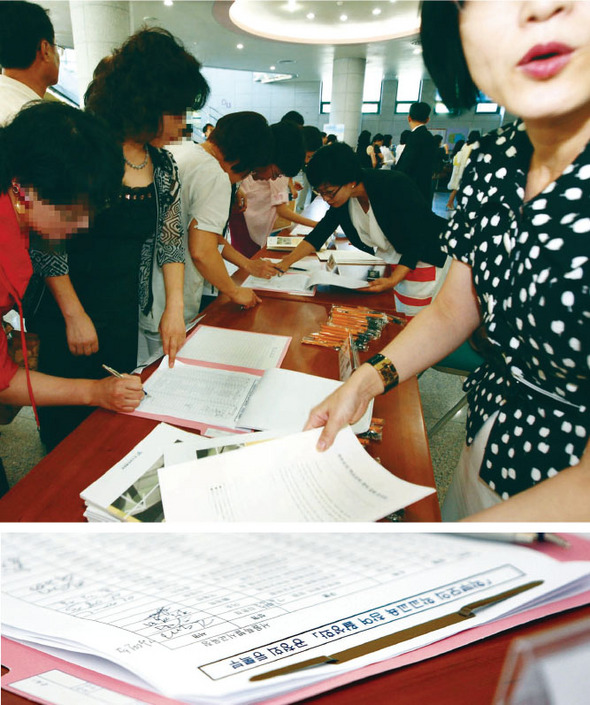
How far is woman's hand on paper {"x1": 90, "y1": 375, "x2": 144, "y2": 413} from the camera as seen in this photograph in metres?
0.89

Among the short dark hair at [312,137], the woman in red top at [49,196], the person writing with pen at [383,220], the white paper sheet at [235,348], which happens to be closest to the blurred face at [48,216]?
the woman in red top at [49,196]

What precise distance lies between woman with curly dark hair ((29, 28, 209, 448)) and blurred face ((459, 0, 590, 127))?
2.86 feet

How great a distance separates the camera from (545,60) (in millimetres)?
467

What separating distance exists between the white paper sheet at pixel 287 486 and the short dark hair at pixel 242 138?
1.23 meters

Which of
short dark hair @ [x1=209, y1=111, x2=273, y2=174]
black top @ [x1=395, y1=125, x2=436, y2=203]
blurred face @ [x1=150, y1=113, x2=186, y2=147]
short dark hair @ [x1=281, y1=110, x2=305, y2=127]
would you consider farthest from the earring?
black top @ [x1=395, y1=125, x2=436, y2=203]

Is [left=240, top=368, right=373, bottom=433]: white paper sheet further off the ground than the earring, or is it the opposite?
the earring

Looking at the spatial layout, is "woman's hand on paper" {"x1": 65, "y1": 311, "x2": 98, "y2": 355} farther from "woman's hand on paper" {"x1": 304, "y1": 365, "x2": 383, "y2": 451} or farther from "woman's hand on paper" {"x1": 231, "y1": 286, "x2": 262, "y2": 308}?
"woman's hand on paper" {"x1": 304, "y1": 365, "x2": 383, "y2": 451}

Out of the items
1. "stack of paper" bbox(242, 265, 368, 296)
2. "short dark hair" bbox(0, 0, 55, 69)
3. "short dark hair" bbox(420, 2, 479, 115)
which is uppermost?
"short dark hair" bbox(0, 0, 55, 69)

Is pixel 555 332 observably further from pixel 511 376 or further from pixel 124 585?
pixel 124 585

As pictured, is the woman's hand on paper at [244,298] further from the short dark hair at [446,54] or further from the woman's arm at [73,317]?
the short dark hair at [446,54]

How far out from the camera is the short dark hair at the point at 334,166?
5.40ft

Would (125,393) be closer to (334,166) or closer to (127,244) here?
(127,244)

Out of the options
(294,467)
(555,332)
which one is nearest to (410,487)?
(294,467)

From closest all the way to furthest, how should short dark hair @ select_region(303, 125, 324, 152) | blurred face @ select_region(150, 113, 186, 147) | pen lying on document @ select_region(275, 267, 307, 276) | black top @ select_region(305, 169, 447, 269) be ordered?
blurred face @ select_region(150, 113, 186, 147) < black top @ select_region(305, 169, 447, 269) < pen lying on document @ select_region(275, 267, 307, 276) < short dark hair @ select_region(303, 125, 324, 152)
